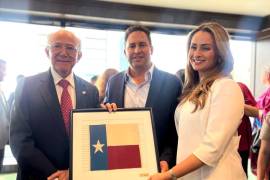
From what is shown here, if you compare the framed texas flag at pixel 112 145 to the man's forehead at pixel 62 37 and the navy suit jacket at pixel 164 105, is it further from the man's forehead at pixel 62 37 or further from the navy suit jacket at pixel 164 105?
the man's forehead at pixel 62 37

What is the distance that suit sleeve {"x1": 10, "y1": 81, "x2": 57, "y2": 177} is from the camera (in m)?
1.88

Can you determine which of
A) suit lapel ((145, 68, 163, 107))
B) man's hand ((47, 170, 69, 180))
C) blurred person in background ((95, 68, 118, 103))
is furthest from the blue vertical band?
blurred person in background ((95, 68, 118, 103))

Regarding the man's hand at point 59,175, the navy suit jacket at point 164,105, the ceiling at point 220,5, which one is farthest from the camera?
the ceiling at point 220,5

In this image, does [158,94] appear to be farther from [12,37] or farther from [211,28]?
[12,37]

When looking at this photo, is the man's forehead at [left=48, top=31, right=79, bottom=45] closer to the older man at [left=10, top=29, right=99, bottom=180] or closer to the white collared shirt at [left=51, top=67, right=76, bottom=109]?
the older man at [left=10, top=29, right=99, bottom=180]

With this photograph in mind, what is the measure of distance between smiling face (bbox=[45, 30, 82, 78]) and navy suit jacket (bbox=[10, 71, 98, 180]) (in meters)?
0.16

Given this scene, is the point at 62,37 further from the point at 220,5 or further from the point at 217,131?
the point at 220,5

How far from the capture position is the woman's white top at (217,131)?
1642 mm

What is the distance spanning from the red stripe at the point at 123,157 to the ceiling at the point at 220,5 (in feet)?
13.1

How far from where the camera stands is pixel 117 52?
19.4 feet

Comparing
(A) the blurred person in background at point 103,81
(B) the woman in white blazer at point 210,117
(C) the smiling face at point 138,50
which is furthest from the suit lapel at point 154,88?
(A) the blurred person in background at point 103,81

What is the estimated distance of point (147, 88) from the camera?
231 centimetres

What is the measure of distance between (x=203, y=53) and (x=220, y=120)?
1.25ft

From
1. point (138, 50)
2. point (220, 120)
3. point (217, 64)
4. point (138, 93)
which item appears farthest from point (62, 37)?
point (220, 120)
